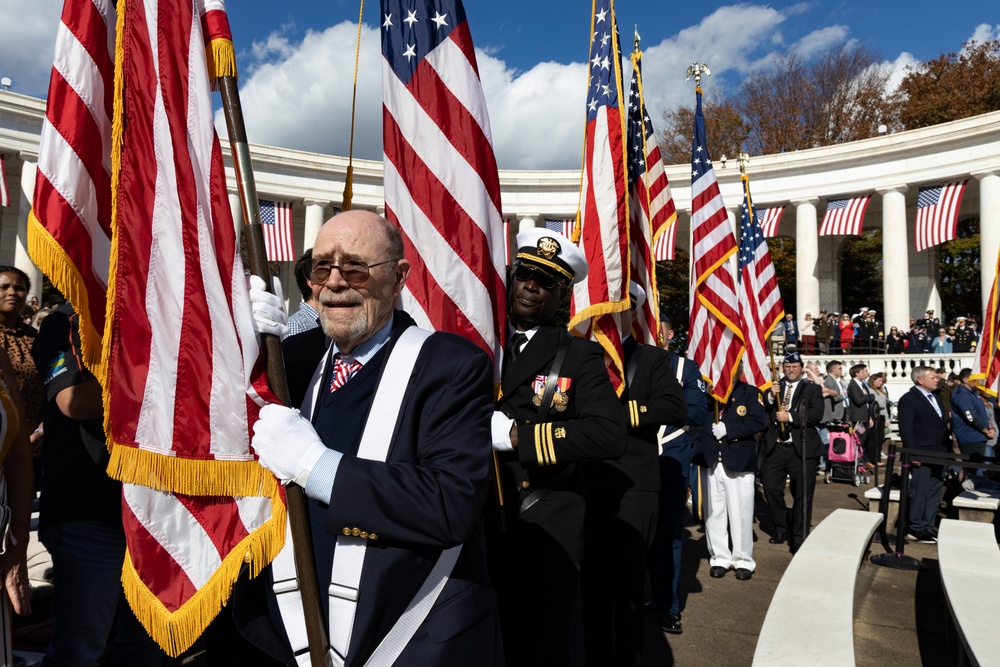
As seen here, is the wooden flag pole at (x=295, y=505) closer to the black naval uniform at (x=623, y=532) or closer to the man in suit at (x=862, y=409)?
the black naval uniform at (x=623, y=532)

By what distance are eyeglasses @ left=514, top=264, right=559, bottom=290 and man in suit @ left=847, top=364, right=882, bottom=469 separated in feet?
42.9

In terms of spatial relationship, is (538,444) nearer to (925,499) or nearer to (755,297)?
(755,297)

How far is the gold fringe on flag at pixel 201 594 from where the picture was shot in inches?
95.3

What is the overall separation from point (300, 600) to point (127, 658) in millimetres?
1707

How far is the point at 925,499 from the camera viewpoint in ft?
34.2

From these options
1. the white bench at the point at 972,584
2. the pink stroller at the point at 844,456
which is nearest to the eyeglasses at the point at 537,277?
the white bench at the point at 972,584

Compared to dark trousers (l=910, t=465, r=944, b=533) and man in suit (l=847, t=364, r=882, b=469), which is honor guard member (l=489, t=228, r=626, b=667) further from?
man in suit (l=847, t=364, r=882, b=469)

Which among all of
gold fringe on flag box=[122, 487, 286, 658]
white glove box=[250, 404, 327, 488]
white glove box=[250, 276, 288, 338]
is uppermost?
white glove box=[250, 276, 288, 338]

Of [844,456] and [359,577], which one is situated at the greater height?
[359,577]

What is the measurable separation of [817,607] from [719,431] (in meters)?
2.97

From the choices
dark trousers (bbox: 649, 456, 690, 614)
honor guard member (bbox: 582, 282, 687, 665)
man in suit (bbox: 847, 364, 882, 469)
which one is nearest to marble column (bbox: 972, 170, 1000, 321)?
man in suit (bbox: 847, 364, 882, 469)

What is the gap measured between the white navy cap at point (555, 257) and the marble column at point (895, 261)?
33335 millimetres

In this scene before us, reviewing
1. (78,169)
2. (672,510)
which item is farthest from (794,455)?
(78,169)

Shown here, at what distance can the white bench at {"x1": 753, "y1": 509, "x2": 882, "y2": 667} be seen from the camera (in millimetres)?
4371
